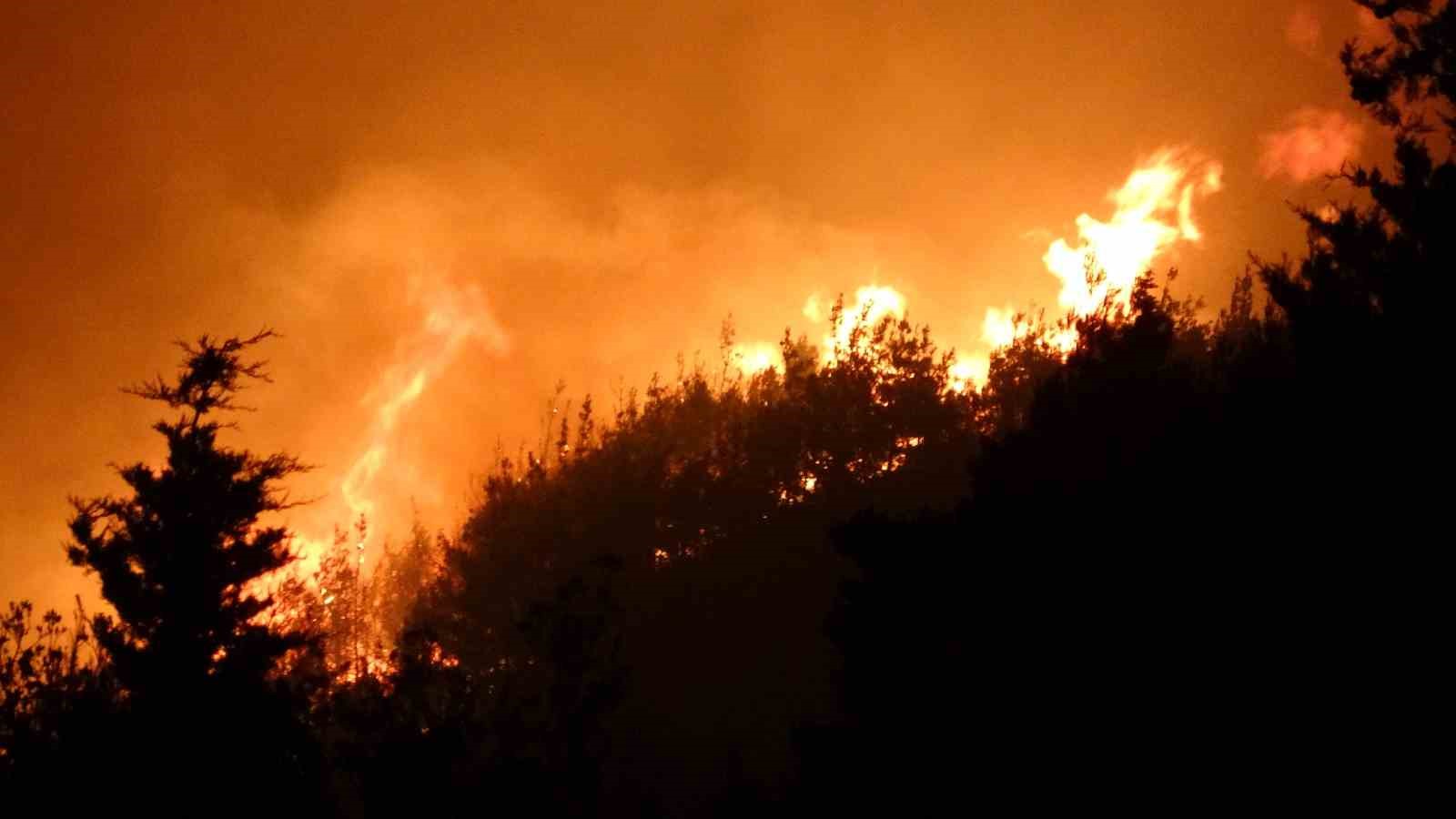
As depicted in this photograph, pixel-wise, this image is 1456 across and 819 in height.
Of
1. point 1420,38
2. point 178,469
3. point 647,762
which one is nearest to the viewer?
point 1420,38

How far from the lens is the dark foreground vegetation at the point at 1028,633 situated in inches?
420

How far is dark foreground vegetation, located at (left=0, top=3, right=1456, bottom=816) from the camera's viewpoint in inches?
420

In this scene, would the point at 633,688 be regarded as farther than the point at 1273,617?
Yes

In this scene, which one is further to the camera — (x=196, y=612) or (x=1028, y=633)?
(x=196, y=612)

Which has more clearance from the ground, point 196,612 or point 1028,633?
point 196,612

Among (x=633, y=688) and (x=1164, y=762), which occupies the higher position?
A: (x=633, y=688)

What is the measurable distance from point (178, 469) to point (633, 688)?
15517 millimetres

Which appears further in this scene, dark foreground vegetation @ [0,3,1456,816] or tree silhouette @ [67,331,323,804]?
tree silhouette @ [67,331,323,804]

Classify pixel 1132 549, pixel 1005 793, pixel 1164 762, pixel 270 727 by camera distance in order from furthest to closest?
1. pixel 270 727
2. pixel 1132 549
3. pixel 1005 793
4. pixel 1164 762

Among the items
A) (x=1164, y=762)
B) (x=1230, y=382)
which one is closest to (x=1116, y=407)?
(x=1230, y=382)

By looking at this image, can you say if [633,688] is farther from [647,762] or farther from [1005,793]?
[1005,793]

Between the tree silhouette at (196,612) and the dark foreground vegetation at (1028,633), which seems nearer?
the dark foreground vegetation at (1028,633)

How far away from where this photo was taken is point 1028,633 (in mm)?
13078

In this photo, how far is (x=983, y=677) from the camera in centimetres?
1312
